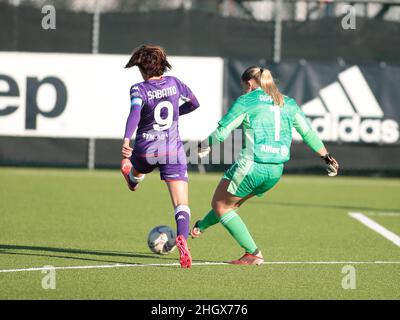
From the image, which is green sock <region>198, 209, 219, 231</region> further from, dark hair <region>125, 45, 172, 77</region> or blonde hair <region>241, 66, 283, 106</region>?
dark hair <region>125, 45, 172, 77</region>

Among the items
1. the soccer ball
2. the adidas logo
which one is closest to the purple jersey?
the soccer ball

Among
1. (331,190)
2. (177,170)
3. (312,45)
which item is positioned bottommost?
(331,190)

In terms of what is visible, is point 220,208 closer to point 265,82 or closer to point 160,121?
point 160,121

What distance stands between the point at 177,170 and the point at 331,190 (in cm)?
876

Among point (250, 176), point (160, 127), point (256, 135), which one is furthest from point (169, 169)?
point (256, 135)

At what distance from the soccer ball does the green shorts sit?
2.81ft

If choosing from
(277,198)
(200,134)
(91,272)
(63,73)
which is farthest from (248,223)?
(63,73)

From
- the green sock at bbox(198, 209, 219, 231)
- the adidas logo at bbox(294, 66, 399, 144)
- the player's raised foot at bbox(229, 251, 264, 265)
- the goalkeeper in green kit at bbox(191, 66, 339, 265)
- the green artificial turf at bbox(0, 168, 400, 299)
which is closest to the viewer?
the green artificial turf at bbox(0, 168, 400, 299)

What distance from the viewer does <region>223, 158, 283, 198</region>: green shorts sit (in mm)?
9242

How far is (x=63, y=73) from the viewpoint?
19.4 m

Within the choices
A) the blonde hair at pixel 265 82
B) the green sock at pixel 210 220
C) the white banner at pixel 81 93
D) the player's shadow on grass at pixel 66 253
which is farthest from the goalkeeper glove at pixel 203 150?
the white banner at pixel 81 93

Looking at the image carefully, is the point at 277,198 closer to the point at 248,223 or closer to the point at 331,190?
the point at 331,190

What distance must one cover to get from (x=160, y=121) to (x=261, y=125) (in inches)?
35.6

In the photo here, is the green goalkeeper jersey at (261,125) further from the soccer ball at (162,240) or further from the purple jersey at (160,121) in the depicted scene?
the soccer ball at (162,240)
